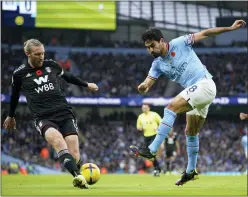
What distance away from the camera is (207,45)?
133 feet

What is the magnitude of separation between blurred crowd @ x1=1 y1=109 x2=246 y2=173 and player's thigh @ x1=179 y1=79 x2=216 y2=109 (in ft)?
78.7

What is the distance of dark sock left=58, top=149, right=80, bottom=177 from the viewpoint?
329 inches

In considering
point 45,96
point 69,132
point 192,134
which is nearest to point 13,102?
point 45,96

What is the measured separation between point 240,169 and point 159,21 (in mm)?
11450

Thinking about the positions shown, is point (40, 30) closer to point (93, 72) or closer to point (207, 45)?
point (93, 72)

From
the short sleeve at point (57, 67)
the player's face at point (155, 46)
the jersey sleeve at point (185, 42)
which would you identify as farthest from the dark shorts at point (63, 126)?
A: the jersey sleeve at point (185, 42)

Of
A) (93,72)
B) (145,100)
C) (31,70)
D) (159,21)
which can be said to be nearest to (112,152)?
(145,100)

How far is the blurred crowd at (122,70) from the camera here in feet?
126

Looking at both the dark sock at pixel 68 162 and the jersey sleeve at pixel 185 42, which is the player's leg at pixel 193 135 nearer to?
the jersey sleeve at pixel 185 42

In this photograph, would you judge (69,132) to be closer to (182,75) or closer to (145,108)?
(182,75)

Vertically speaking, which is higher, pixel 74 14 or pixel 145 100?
pixel 74 14

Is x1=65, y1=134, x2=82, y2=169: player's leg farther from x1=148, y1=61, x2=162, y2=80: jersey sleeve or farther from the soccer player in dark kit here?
x1=148, y1=61, x2=162, y2=80: jersey sleeve

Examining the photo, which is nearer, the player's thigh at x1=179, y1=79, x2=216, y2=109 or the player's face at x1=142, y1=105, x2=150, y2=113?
the player's thigh at x1=179, y1=79, x2=216, y2=109

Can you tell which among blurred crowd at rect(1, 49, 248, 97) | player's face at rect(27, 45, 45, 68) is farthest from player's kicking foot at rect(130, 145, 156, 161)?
blurred crowd at rect(1, 49, 248, 97)
